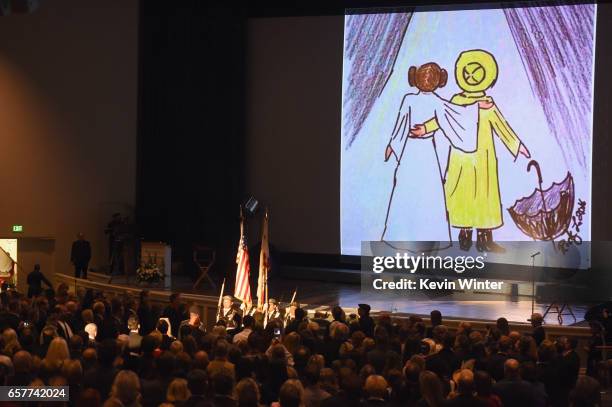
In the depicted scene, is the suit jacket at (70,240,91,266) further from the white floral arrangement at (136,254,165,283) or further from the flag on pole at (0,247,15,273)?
the white floral arrangement at (136,254,165,283)

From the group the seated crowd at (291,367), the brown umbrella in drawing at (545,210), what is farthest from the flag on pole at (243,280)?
the brown umbrella in drawing at (545,210)

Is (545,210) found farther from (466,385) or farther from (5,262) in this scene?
(466,385)

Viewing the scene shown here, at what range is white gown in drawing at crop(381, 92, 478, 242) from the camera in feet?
56.2

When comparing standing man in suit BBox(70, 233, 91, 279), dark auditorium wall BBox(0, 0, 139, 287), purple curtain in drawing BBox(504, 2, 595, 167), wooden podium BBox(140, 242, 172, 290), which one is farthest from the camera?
dark auditorium wall BBox(0, 0, 139, 287)

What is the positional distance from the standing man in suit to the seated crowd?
888cm

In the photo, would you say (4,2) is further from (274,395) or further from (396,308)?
(396,308)

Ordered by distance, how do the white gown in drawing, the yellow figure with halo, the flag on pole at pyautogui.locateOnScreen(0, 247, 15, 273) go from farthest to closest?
the flag on pole at pyautogui.locateOnScreen(0, 247, 15, 273), the white gown in drawing, the yellow figure with halo

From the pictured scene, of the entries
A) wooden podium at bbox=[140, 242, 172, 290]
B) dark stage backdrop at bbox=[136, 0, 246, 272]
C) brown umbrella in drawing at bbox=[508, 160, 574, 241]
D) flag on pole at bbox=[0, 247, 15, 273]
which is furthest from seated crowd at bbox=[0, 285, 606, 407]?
dark stage backdrop at bbox=[136, 0, 246, 272]

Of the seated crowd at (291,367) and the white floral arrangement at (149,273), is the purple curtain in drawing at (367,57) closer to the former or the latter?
the white floral arrangement at (149,273)

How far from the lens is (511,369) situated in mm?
6730

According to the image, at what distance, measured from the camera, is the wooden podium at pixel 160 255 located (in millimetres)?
18281

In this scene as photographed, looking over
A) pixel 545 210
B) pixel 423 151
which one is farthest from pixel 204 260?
pixel 545 210

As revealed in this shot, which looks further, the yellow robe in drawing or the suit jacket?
the suit jacket

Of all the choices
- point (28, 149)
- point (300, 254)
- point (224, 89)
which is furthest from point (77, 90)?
point (300, 254)
